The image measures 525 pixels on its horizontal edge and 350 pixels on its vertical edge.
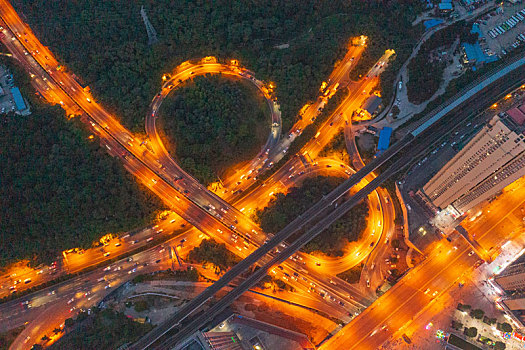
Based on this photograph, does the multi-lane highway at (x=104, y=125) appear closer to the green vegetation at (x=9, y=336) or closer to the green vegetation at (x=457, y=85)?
the green vegetation at (x=9, y=336)

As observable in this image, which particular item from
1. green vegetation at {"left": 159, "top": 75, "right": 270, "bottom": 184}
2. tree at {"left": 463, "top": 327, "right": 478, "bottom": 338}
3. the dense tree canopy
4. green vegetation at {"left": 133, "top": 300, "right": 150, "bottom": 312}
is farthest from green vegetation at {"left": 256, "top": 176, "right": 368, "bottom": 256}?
green vegetation at {"left": 133, "top": 300, "right": 150, "bottom": 312}

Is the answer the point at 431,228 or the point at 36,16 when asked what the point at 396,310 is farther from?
the point at 36,16

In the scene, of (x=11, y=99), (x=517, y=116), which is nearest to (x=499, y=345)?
(x=517, y=116)

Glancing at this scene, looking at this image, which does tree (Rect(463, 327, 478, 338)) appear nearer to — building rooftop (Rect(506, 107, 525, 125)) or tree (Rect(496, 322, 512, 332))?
tree (Rect(496, 322, 512, 332))

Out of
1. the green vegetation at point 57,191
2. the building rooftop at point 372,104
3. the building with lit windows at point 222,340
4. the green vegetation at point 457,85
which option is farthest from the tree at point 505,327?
the green vegetation at point 57,191

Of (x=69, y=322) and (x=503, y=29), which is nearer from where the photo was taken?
(x=69, y=322)

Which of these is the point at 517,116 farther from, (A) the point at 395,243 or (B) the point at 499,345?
(B) the point at 499,345

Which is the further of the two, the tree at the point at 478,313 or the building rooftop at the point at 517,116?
the tree at the point at 478,313
